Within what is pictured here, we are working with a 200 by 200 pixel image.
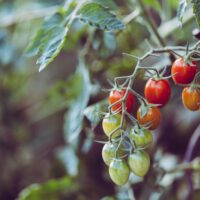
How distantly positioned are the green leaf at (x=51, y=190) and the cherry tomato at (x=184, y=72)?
1.60 feet

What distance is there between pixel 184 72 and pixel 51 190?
529mm

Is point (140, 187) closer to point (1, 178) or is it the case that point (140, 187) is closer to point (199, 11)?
point (199, 11)

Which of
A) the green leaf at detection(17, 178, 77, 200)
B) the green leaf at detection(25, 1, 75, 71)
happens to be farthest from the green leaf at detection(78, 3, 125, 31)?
the green leaf at detection(17, 178, 77, 200)

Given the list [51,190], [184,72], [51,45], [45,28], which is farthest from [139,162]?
[51,190]

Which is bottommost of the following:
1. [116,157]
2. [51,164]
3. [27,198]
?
[51,164]

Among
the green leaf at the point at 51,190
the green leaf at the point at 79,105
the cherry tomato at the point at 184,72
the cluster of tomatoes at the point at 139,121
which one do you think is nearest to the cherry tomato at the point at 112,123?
the cluster of tomatoes at the point at 139,121

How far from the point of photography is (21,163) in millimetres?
1604

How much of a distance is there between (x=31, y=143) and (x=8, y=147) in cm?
7

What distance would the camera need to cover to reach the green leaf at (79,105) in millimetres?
1053

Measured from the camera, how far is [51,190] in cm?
121

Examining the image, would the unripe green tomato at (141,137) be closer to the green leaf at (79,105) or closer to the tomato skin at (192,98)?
the tomato skin at (192,98)

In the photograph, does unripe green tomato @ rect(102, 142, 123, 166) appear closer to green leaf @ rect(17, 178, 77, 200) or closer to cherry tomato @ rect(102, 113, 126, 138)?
cherry tomato @ rect(102, 113, 126, 138)

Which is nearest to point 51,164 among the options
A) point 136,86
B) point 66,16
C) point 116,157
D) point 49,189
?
point 49,189

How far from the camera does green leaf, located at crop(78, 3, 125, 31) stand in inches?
35.0
